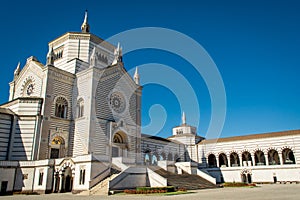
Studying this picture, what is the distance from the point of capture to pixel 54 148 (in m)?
29.3

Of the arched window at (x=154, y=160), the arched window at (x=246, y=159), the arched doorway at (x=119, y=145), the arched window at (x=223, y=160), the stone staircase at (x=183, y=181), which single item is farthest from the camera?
the arched window at (x=223, y=160)

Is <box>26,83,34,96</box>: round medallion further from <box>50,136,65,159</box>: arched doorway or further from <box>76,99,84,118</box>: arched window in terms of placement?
<box>50,136,65,159</box>: arched doorway

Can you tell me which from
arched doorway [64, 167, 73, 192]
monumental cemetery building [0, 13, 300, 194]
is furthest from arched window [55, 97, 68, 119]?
arched doorway [64, 167, 73, 192]

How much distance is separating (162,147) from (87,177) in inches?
953

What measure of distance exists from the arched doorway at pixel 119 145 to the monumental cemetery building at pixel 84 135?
12cm

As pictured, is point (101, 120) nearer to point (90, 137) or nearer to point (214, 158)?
point (90, 137)

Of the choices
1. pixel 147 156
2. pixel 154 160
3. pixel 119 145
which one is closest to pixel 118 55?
pixel 119 145

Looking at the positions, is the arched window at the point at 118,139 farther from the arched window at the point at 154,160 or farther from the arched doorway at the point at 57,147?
the arched window at the point at 154,160

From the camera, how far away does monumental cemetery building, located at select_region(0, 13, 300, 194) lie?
82.6 ft

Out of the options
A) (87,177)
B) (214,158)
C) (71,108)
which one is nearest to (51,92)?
(71,108)

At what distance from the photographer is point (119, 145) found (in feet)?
105

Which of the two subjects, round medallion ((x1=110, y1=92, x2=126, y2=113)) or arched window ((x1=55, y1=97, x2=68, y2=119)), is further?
round medallion ((x1=110, y1=92, x2=126, y2=113))

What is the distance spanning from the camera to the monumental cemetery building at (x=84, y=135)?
25.2 meters

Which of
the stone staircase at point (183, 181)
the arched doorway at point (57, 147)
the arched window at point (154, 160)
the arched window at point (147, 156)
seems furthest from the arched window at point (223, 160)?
the arched doorway at point (57, 147)
